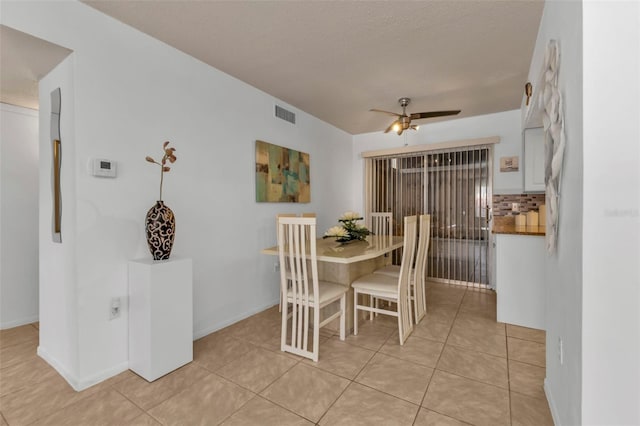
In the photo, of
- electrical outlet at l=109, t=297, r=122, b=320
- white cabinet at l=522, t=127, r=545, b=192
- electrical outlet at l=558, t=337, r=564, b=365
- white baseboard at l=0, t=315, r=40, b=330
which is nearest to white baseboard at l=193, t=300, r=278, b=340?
electrical outlet at l=109, t=297, r=122, b=320

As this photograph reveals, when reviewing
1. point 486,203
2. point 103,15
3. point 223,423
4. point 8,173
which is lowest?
point 223,423

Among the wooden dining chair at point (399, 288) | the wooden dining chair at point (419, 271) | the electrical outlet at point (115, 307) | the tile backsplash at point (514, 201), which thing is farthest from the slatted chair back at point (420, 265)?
the electrical outlet at point (115, 307)

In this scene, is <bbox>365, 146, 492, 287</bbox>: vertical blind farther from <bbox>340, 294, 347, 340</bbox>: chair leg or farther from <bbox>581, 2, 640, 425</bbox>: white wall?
<bbox>581, 2, 640, 425</bbox>: white wall

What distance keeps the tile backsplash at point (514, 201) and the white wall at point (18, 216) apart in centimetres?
563

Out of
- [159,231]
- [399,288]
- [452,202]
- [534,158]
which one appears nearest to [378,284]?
[399,288]

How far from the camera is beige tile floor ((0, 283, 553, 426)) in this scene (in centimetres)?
162

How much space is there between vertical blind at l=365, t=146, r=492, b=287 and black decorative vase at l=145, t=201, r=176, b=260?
3.66 metres

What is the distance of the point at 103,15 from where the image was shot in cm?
202

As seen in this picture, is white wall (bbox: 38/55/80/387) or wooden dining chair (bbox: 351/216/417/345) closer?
white wall (bbox: 38/55/80/387)

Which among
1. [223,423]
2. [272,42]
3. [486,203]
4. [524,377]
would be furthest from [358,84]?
[223,423]

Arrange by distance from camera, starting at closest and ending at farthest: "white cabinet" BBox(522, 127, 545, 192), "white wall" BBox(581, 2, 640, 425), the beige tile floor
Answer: "white wall" BBox(581, 2, 640, 425) < the beige tile floor < "white cabinet" BBox(522, 127, 545, 192)

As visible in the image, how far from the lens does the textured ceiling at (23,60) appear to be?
1767mm

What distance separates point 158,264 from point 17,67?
69.9 inches

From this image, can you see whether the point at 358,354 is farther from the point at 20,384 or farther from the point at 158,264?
the point at 20,384
